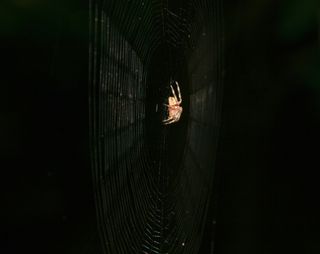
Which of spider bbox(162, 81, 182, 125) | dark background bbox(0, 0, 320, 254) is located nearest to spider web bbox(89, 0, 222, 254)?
spider bbox(162, 81, 182, 125)

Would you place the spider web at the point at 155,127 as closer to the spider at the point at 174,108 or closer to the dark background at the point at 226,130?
the spider at the point at 174,108

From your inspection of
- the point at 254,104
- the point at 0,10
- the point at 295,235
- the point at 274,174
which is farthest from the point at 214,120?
the point at 0,10

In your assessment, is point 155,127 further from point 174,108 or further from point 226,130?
point 226,130

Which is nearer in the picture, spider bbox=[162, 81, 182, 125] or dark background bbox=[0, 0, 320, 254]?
dark background bbox=[0, 0, 320, 254]

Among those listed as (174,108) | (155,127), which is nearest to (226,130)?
(174,108)

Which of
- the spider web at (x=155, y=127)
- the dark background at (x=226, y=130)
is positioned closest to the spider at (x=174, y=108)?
the spider web at (x=155, y=127)

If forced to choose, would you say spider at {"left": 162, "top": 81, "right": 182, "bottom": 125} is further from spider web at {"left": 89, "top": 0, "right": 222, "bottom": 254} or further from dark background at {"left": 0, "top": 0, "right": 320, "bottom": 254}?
dark background at {"left": 0, "top": 0, "right": 320, "bottom": 254}
